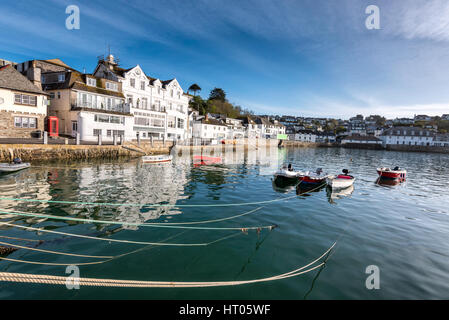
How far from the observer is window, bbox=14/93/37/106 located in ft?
106

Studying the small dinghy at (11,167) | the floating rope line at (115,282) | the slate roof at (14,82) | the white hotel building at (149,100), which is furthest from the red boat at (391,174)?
the slate roof at (14,82)

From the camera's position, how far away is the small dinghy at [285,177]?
22.8m

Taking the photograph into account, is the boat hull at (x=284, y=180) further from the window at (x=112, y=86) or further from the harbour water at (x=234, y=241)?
the window at (x=112, y=86)

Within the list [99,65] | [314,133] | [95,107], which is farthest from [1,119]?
[314,133]

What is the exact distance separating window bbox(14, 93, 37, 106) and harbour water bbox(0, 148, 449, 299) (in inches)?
779

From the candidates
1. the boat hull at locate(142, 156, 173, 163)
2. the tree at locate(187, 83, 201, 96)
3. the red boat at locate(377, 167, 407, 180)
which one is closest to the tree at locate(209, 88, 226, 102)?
the tree at locate(187, 83, 201, 96)

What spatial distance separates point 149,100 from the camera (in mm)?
51719

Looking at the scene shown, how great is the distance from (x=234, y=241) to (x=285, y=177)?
14370 mm

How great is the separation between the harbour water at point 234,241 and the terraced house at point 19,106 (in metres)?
18.0

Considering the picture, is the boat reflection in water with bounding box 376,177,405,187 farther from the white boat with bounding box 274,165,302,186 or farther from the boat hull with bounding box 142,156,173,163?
the boat hull with bounding box 142,156,173,163

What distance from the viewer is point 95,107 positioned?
136 feet

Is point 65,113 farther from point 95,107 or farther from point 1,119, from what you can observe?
point 1,119

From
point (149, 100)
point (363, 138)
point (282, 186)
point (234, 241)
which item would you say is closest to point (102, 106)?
point (149, 100)
